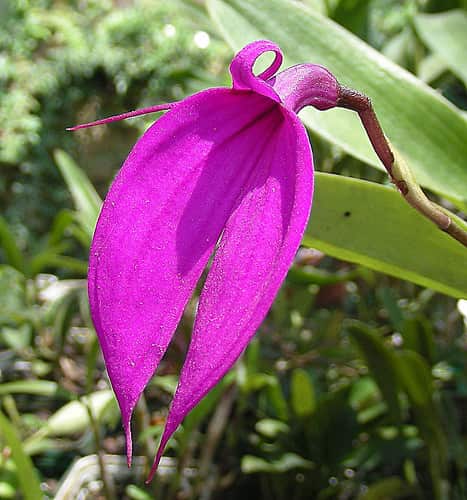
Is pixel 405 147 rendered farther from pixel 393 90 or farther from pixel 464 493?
pixel 464 493

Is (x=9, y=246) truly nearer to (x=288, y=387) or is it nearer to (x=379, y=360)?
(x=288, y=387)

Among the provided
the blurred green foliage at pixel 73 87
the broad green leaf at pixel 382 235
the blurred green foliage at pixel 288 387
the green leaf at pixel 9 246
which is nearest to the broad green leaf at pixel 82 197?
the blurred green foliage at pixel 288 387

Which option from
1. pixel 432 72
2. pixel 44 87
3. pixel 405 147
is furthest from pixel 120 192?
pixel 44 87

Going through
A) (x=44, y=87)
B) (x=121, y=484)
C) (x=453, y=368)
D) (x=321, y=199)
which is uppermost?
(x=321, y=199)

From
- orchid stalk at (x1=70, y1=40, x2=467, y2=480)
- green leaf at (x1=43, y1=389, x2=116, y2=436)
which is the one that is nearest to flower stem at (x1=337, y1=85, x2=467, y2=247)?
orchid stalk at (x1=70, y1=40, x2=467, y2=480)

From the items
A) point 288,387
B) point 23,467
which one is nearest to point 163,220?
point 23,467
